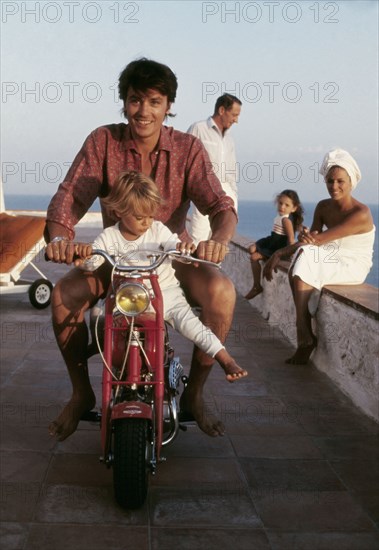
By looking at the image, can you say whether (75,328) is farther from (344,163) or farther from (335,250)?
(344,163)

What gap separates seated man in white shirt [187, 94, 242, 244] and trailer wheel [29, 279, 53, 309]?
151 cm

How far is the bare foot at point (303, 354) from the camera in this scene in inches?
206

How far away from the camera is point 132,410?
2.74 metres

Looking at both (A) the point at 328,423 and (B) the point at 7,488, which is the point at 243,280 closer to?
(A) the point at 328,423

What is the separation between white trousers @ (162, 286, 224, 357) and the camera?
3.07 meters

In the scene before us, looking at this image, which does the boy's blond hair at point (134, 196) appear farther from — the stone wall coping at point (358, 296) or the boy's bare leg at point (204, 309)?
the stone wall coping at point (358, 296)

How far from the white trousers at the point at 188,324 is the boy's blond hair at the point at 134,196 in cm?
38

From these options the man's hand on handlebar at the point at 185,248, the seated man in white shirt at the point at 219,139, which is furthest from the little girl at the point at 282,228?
the man's hand on handlebar at the point at 185,248

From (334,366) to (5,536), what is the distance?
273 centimetres

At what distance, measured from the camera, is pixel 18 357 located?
5.21 m

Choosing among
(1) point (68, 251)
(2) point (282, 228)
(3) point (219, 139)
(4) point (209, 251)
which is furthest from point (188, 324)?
(3) point (219, 139)

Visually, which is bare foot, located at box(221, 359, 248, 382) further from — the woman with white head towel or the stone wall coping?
the woman with white head towel

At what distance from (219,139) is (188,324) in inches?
186

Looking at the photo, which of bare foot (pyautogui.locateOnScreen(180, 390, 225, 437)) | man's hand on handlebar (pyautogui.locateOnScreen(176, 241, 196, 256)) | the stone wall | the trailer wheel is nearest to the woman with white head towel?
the stone wall
